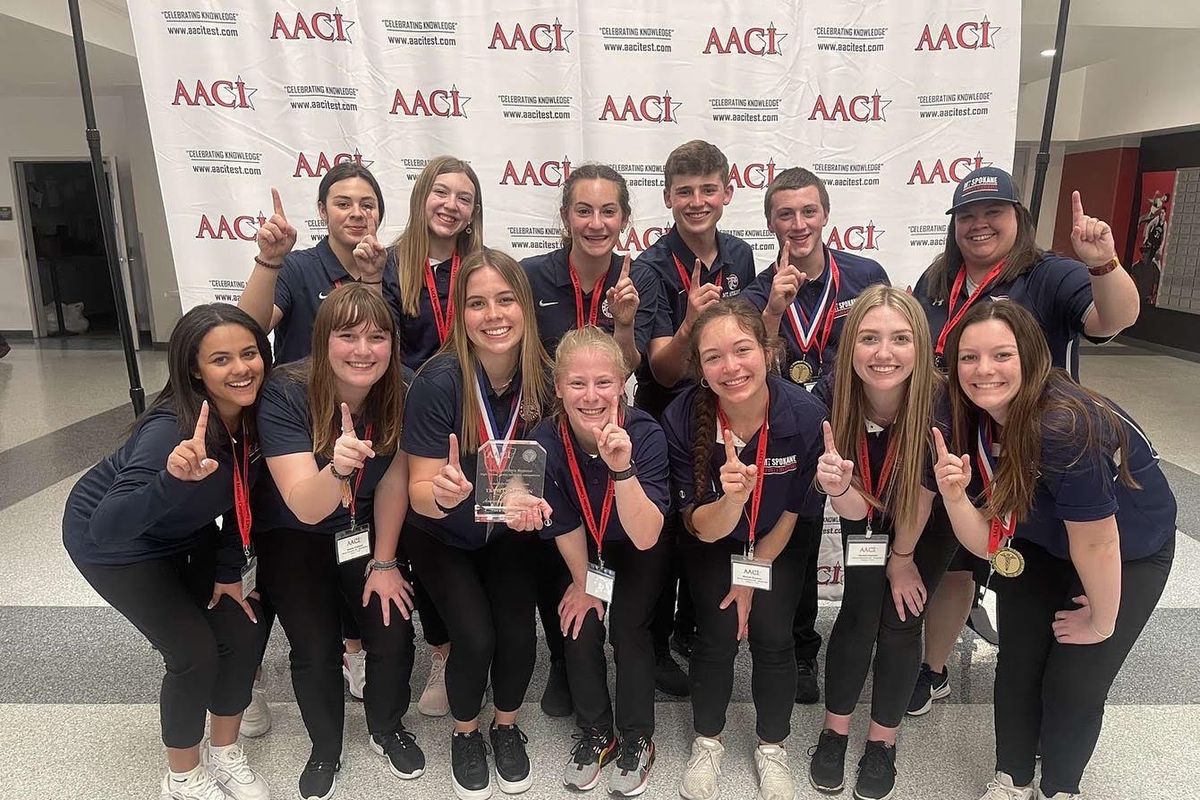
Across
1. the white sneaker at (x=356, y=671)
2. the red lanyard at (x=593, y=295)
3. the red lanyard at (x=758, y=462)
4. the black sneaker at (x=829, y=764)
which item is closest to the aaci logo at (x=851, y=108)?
the red lanyard at (x=593, y=295)

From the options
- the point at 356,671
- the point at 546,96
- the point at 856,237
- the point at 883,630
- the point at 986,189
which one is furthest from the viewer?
the point at 856,237

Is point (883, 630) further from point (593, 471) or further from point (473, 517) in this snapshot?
point (473, 517)

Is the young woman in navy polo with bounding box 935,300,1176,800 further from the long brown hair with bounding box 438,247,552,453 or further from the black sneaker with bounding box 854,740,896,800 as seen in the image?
the long brown hair with bounding box 438,247,552,453

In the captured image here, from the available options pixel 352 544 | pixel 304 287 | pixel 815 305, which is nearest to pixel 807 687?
pixel 815 305

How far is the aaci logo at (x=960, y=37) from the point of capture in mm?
3117

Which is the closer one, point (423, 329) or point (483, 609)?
point (483, 609)

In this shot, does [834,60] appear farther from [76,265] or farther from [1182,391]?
[76,265]

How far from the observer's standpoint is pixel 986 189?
2.10 metres

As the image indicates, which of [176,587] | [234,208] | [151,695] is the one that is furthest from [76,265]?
[176,587]

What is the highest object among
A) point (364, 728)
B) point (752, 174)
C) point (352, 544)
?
point (752, 174)

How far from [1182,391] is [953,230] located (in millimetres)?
6267

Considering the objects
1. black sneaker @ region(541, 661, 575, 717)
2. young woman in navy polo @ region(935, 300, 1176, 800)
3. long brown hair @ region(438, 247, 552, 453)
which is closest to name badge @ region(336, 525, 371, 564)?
long brown hair @ region(438, 247, 552, 453)

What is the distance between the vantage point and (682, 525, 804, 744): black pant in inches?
78.1

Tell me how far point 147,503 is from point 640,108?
2507 mm
